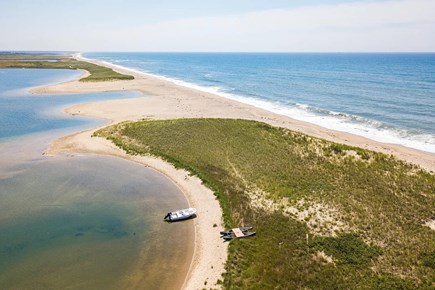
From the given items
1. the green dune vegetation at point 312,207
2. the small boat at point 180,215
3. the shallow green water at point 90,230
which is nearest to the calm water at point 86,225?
the shallow green water at point 90,230

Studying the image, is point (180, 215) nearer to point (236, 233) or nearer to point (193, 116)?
point (236, 233)

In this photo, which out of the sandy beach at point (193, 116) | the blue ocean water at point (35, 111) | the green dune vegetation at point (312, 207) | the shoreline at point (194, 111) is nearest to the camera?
the green dune vegetation at point (312, 207)

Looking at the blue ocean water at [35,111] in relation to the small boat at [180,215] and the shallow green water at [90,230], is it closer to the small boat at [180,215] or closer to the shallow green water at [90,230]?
the shallow green water at [90,230]

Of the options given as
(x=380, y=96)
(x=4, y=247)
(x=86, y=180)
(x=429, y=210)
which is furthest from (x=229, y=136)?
(x=380, y=96)

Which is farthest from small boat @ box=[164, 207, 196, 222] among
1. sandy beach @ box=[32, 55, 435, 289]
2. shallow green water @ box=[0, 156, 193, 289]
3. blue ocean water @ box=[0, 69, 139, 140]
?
blue ocean water @ box=[0, 69, 139, 140]

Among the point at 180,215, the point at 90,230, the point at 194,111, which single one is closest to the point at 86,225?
the point at 90,230

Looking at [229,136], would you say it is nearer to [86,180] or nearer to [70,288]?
[86,180]
